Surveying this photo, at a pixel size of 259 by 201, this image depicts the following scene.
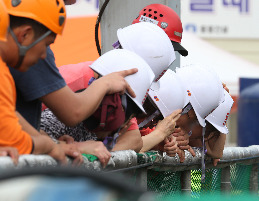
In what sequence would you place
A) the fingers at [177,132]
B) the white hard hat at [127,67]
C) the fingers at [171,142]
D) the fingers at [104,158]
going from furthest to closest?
1. the fingers at [177,132]
2. the fingers at [171,142]
3. the white hard hat at [127,67]
4. the fingers at [104,158]

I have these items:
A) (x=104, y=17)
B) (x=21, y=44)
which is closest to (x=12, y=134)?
(x=21, y=44)

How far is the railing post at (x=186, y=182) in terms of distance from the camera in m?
4.14

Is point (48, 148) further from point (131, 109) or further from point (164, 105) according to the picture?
point (164, 105)

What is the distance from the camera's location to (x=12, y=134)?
7.04 ft

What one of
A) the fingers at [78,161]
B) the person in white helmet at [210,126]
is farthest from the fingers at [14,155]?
the person in white helmet at [210,126]

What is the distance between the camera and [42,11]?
2.44 metres

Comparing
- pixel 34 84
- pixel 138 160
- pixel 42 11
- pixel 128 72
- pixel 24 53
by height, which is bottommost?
pixel 138 160

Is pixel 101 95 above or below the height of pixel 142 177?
above

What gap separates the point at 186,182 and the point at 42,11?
2.06m

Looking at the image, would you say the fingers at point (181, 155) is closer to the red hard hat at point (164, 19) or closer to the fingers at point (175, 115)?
the fingers at point (175, 115)

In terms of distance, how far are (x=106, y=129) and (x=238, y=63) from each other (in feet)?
35.9

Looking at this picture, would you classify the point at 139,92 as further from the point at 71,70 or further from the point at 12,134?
the point at 12,134

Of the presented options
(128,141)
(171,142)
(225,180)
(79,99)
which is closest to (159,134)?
(171,142)

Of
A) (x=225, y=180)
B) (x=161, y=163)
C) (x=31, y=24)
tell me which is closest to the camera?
(x=31, y=24)
